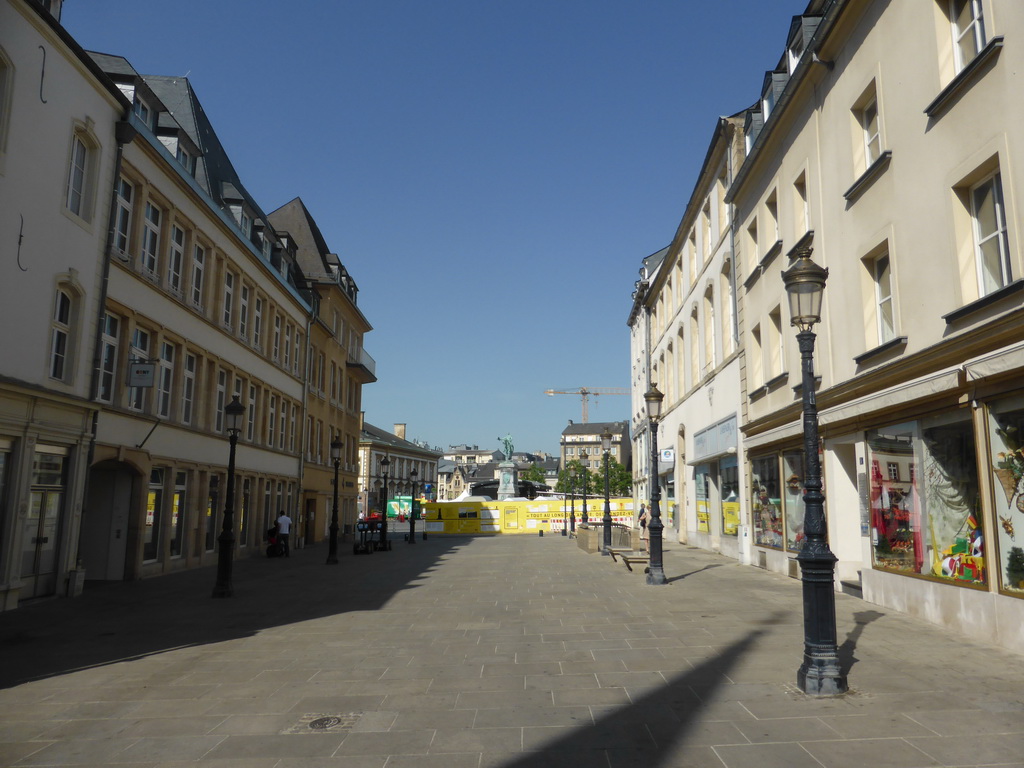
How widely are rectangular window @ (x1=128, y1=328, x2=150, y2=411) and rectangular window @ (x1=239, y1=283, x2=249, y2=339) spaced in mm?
7519

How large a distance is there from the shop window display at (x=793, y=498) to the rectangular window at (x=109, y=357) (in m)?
15.6

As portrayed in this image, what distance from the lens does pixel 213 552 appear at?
25.3 metres

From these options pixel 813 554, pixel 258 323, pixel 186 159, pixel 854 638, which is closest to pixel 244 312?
pixel 258 323

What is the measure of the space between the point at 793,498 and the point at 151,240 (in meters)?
17.1

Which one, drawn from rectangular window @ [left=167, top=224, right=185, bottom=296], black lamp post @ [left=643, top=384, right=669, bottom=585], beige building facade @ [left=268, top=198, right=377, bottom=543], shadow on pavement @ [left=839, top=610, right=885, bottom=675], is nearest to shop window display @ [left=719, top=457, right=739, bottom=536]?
black lamp post @ [left=643, top=384, right=669, bottom=585]

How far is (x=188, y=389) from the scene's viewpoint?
76.6 feet

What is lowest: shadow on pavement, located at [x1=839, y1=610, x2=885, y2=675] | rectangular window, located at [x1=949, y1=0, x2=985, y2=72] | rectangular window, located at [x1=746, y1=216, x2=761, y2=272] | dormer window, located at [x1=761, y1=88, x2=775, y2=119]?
shadow on pavement, located at [x1=839, y1=610, x2=885, y2=675]

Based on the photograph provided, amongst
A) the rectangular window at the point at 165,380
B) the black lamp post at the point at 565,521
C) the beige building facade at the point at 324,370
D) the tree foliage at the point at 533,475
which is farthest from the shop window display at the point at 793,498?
the tree foliage at the point at 533,475

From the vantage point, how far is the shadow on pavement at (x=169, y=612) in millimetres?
9758

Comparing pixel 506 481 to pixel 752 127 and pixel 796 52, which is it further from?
pixel 796 52

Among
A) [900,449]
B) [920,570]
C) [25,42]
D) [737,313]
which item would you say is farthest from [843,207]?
[25,42]

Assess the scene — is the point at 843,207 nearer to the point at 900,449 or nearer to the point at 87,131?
the point at 900,449

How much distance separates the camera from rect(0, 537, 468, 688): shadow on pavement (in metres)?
9.76

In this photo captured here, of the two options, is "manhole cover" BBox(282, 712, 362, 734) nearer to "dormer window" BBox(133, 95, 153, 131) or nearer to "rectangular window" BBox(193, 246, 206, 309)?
"dormer window" BBox(133, 95, 153, 131)
